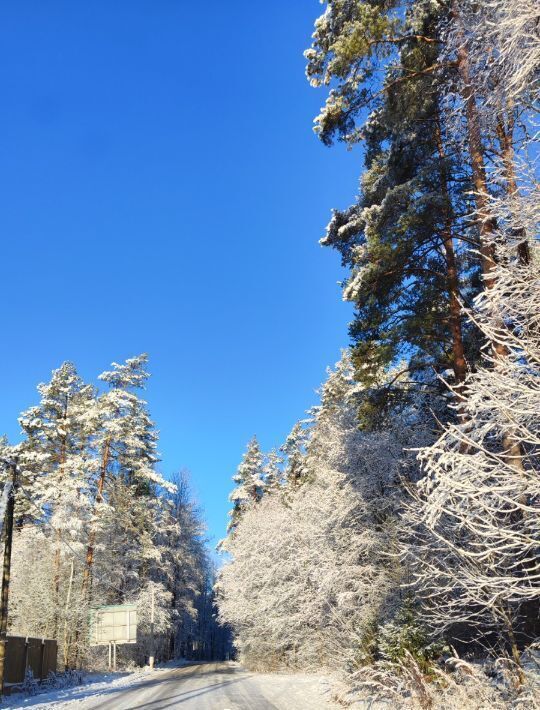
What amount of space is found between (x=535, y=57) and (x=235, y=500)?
4221cm

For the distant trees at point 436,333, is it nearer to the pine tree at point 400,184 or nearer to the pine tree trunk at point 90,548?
the pine tree at point 400,184

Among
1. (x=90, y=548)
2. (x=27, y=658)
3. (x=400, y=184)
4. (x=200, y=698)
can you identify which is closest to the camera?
(x=400, y=184)

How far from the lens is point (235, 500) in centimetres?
4419

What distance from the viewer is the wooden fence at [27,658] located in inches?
661

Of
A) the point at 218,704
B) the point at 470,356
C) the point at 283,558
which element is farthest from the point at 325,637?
the point at 470,356

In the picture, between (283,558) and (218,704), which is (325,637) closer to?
(283,558)

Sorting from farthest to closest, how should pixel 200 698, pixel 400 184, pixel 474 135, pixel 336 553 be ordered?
pixel 336 553 < pixel 200 698 < pixel 400 184 < pixel 474 135

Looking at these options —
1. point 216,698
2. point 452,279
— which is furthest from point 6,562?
point 452,279

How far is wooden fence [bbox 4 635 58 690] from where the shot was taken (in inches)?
661

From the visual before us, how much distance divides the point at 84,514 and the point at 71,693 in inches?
328

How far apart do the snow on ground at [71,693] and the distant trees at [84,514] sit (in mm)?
1682

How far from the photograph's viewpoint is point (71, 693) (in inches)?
670

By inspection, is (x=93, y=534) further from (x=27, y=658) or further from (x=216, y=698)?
(x=216, y=698)

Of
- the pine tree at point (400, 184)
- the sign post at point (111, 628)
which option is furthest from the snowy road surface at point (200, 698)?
the pine tree at point (400, 184)
